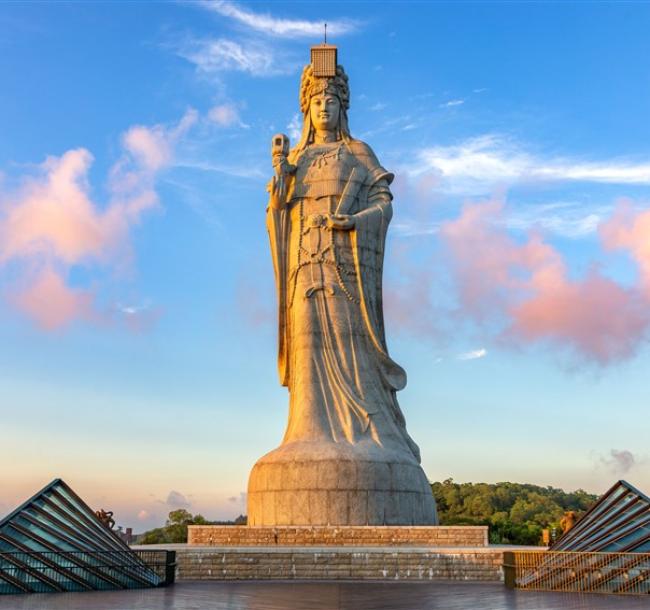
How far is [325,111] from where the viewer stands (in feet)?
71.4

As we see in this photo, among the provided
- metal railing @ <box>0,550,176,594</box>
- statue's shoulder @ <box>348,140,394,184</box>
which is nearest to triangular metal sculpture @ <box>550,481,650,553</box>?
metal railing @ <box>0,550,176,594</box>

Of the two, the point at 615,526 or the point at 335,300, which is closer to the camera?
the point at 615,526

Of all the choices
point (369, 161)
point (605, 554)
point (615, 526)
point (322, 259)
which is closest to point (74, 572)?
point (605, 554)

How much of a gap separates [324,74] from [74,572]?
1397cm

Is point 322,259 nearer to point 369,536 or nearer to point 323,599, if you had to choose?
point 369,536

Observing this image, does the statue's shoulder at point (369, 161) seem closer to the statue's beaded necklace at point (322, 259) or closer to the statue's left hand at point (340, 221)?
the statue's beaded necklace at point (322, 259)

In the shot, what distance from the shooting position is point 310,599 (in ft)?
34.7

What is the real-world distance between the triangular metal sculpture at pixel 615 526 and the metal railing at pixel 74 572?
20.9 feet

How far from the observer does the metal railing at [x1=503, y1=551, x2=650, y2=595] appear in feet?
38.1

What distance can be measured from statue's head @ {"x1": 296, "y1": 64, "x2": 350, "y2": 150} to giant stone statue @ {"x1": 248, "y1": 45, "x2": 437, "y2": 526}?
0.03 meters

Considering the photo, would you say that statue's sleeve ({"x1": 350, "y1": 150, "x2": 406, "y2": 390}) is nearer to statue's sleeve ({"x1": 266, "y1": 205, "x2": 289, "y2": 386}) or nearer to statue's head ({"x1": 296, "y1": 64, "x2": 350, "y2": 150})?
statue's head ({"x1": 296, "y1": 64, "x2": 350, "y2": 150})

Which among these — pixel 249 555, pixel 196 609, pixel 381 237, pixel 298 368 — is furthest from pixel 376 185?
pixel 196 609

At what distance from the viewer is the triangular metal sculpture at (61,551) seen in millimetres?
11562

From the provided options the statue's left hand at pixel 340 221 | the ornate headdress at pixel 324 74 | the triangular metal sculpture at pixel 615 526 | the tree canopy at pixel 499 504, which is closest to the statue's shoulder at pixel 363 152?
the ornate headdress at pixel 324 74
